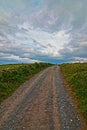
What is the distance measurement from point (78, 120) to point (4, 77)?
18668 mm

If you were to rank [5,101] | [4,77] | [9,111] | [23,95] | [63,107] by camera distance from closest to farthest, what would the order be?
[9,111] < [63,107] < [5,101] < [23,95] < [4,77]

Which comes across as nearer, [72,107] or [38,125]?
[38,125]

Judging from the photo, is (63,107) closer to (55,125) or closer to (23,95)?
(55,125)

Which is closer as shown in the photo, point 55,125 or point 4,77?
point 55,125

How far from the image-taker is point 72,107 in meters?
18.1

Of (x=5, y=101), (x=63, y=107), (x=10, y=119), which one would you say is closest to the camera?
(x=10, y=119)

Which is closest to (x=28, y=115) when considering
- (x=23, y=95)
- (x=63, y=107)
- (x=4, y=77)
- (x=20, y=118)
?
(x=20, y=118)

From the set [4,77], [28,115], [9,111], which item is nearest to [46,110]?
[28,115]

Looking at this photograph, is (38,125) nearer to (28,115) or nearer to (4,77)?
(28,115)

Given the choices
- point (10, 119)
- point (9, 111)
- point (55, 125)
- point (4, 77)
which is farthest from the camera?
point (4, 77)

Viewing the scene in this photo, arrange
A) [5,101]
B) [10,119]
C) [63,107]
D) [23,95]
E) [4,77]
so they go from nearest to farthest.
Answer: [10,119] < [63,107] < [5,101] < [23,95] < [4,77]

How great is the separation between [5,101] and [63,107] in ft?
18.2

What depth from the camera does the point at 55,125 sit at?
13.6 metres

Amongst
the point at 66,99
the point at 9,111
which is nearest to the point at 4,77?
the point at 66,99
